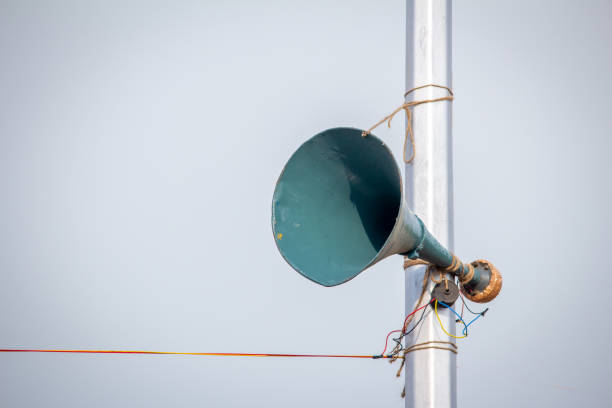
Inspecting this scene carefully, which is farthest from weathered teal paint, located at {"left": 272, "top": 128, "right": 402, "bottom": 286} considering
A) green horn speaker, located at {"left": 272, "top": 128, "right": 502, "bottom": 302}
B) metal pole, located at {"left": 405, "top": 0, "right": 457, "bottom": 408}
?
metal pole, located at {"left": 405, "top": 0, "right": 457, "bottom": 408}

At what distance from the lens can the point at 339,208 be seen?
12.5 ft

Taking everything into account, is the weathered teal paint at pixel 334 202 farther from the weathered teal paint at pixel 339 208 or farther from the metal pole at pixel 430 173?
the metal pole at pixel 430 173

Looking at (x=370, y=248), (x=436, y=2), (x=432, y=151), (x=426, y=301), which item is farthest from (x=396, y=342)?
(x=436, y=2)

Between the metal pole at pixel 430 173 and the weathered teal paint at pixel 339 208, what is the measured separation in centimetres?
24

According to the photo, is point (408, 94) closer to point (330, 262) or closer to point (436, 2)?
point (436, 2)

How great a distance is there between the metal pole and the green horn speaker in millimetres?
222

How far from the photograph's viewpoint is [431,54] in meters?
4.29

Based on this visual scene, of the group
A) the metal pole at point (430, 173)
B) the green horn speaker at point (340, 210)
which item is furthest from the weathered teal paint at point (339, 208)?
the metal pole at point (430, 173)

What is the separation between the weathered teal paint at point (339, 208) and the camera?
3506 mm

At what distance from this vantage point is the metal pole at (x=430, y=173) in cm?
380

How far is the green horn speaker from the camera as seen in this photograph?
11.5ft

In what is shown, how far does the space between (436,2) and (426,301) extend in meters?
1.67

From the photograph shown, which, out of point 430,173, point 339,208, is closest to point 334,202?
point 339,208

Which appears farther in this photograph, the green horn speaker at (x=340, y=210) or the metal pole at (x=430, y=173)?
the metal pole at (x=430, y=173)
